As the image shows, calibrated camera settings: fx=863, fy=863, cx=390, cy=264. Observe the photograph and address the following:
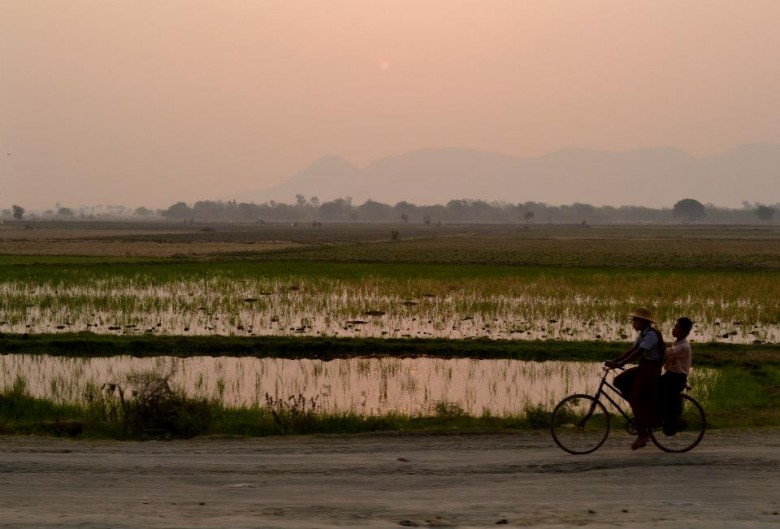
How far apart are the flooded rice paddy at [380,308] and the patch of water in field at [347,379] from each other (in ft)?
12.4

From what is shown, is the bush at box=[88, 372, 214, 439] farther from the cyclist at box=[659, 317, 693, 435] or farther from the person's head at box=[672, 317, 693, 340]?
the person's head at box=[672, 317, 693, 340]

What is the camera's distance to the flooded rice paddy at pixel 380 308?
2569 centimetres

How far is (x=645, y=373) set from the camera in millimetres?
10820

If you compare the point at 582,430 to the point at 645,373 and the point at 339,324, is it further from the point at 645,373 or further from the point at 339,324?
the point at 339,324

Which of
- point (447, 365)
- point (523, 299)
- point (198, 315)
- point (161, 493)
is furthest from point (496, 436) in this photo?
point (523, 299)

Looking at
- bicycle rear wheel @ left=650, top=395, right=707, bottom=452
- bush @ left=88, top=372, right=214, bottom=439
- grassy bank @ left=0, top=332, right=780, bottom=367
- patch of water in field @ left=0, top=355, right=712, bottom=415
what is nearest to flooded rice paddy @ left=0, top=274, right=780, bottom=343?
grassy bank @ left=0, top=332, right=780, bottom=367

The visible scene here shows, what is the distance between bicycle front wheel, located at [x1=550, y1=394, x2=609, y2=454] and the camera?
10914 mm

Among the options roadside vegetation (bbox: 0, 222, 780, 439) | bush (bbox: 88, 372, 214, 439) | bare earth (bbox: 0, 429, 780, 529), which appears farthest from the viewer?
roadside vegetation (bbox: 0, 222, 780, 439)

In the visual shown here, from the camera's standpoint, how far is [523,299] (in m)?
34.1

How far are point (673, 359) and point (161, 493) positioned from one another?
6.38m

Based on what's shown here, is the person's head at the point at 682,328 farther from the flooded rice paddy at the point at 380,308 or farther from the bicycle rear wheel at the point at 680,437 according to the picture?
the flooded rice paddy at the point at 380,308

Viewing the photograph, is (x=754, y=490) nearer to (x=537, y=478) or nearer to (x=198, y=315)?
(x=537, y=478)

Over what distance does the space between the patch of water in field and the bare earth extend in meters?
3.91

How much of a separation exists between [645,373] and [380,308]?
20.4 meters
